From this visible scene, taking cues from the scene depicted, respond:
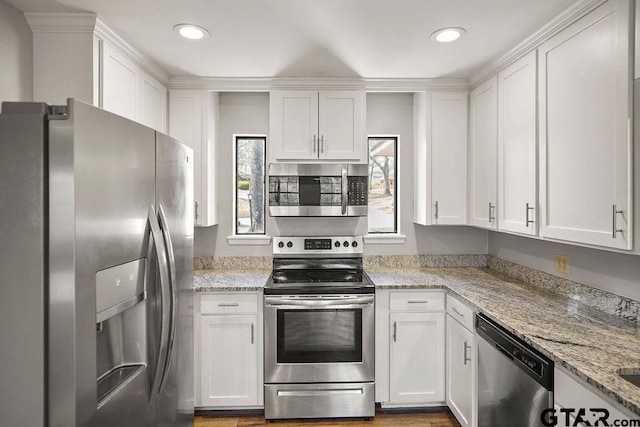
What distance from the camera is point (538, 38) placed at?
2090 millimetres

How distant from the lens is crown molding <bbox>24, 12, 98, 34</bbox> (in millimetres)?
1907

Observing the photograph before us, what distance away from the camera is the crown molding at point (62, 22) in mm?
1907

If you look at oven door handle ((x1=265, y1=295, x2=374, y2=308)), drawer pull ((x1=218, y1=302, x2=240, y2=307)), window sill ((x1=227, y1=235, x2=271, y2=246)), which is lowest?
drawer pull ((x1=218, y1=302, x2=240, y2=307))

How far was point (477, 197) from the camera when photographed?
2.89 meters

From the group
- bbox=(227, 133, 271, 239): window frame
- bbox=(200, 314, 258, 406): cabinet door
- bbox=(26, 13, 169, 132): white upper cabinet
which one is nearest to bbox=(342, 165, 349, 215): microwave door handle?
bbox=(227, 133, 271, 239): window frame

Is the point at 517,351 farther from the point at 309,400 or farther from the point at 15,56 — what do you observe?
the point at 15,56

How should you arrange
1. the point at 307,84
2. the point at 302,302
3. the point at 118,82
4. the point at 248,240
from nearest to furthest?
the point at 118,82 → the point at 302,302 → the point at 307,84 → the point at 248,240

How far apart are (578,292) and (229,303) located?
218 centimetres

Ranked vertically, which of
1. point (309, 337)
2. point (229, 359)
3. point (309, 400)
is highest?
point (309, 337)

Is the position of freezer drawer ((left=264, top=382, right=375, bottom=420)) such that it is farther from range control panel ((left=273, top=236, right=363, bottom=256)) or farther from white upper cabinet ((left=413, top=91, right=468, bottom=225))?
white upper cabinet ((left=413, top=91, right=468, bottom=225))

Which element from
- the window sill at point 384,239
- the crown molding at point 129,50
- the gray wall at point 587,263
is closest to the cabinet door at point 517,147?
the gray wall at point 587,263

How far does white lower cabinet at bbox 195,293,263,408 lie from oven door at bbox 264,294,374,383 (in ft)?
0.36

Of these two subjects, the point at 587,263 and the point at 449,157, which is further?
the point at 449,157

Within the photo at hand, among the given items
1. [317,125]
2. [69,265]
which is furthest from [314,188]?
[69,265]
